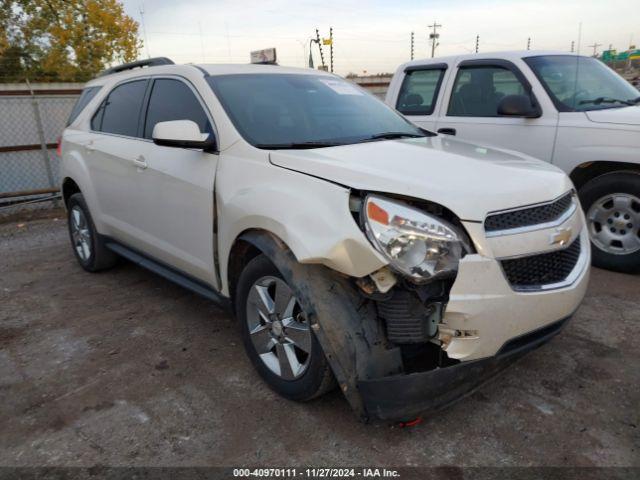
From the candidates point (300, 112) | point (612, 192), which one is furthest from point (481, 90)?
point (300, 112)

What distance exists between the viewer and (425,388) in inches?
89.6

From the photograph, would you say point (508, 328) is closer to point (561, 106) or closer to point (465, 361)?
point (465, 361)

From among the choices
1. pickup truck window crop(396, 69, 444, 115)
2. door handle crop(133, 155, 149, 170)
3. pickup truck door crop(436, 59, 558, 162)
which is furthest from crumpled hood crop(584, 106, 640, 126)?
door handle crop(133, 155, 149, 170)

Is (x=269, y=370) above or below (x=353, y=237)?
below

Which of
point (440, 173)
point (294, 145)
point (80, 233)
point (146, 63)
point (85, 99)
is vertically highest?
point (146, 63)

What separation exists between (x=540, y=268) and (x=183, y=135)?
6.80 ft

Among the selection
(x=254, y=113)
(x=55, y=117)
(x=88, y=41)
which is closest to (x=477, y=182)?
(x=254, y=113)

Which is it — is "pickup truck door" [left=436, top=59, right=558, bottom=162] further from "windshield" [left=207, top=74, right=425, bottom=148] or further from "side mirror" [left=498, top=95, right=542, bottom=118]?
"windshield" [left=207, top=74, right=425, bottom=148]

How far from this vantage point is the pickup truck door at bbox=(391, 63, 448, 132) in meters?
5.88

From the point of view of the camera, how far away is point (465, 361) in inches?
90.5

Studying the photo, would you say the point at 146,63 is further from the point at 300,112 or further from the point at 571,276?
the point at 571,276

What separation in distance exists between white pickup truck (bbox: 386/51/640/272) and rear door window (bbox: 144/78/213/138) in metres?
2.22

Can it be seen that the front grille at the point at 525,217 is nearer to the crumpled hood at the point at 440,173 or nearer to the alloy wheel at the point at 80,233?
the crumpled hood at the point at 440,173

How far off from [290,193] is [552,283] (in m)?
1.34
